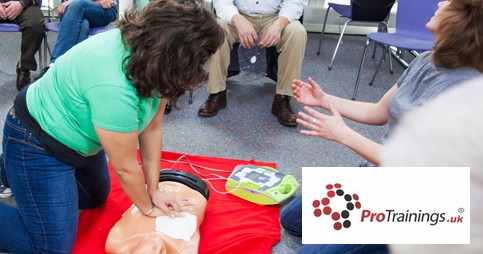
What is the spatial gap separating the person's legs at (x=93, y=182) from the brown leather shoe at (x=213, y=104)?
1.04 metres

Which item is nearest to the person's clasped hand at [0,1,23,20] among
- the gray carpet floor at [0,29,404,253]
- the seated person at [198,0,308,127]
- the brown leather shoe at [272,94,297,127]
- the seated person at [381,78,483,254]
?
the gray carpet floor at [0,29,404,253]

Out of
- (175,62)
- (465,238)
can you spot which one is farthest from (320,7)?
(465,238)

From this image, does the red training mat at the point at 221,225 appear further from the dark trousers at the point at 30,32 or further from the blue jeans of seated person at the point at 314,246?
the dark trousers at the point at 30,32

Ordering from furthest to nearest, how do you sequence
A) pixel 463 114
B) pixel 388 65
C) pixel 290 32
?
1. pixel 388 65
2. pixel 290 32
3. pixel 463 114

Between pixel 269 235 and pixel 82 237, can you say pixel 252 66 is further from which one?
pixel 82 237

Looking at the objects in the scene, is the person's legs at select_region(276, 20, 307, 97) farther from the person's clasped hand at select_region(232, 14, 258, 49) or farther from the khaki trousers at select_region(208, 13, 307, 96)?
the person's clasped hand at select_region(232, 14, 258, 49)

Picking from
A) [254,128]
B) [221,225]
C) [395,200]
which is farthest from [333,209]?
[254,128]

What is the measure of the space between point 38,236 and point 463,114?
4.64 feet

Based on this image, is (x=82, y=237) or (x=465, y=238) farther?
(x=82, y=237)

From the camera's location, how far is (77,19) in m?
2.73

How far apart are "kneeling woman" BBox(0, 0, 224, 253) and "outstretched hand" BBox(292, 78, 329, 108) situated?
18.9 inches

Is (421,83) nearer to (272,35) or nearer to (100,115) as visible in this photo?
(100,115)

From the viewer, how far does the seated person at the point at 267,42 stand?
2680 mm

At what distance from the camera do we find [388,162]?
1.07ft
